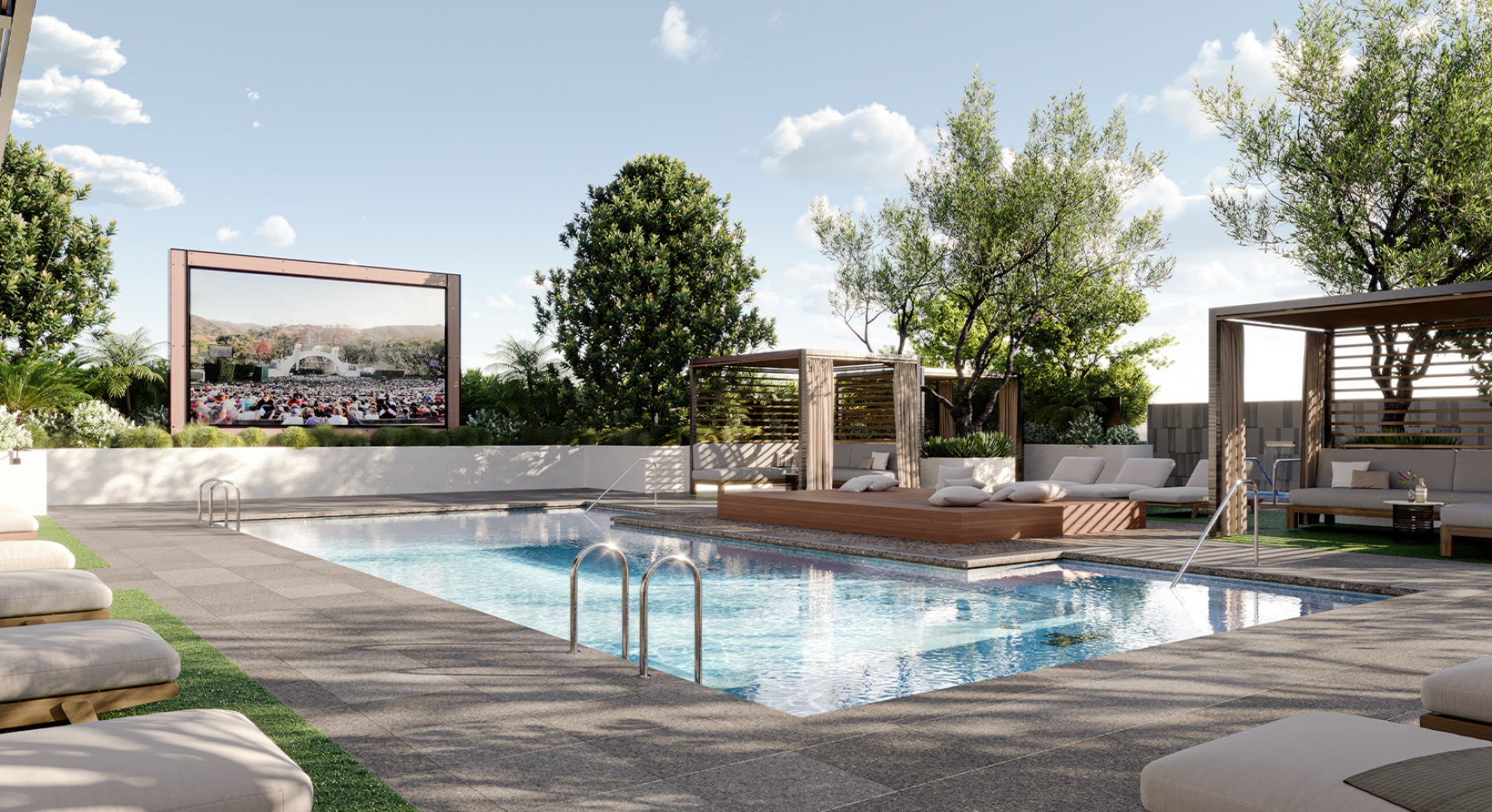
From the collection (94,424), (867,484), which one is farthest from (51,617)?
(94,424)

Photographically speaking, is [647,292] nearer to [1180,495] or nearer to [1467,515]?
[1180,495]

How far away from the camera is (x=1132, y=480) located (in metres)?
12.9

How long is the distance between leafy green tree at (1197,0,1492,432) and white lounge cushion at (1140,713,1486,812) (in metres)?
12.2

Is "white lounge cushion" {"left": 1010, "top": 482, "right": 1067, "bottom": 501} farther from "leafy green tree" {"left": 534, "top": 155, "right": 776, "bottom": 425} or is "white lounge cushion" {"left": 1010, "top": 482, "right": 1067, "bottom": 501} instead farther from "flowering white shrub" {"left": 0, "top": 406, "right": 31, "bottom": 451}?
"flowering white shrub" {"left": 0, "top": 406, "right": 31, "bottom": 451}

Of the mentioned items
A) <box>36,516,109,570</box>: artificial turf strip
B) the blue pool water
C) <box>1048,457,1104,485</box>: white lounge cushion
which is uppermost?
<box>1048,457,1104,485</box>: white lounge cushion

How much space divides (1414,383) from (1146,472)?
3.82 m

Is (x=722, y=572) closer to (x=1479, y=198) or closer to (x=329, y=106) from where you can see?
(x=1479, y=198)

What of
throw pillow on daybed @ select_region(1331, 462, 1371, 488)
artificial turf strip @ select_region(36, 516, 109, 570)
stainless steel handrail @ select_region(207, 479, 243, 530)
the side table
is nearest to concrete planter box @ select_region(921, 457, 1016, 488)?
throw pillow on daybed @ select_region(1331, 462, 1371, 488)

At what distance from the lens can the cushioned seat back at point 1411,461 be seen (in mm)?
10508

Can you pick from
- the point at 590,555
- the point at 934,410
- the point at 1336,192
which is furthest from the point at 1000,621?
the point at 934,410

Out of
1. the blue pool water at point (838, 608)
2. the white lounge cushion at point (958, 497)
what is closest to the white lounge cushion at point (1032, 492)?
the white lounge cushion at point (958, 497)

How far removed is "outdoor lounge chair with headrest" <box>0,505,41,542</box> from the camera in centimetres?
732

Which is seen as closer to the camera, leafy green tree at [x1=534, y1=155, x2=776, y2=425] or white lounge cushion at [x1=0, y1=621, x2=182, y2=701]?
white lounge cushion at [x1=0, y1=621, x2=182, y2=701]

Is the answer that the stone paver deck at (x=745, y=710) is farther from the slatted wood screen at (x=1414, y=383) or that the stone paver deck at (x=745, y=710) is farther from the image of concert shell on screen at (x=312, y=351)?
the image of concert shell on screen at (x=312, y=351)
